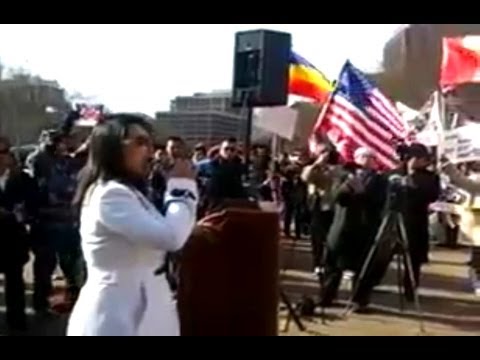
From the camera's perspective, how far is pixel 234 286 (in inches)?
264

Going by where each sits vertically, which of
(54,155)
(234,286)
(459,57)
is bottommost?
(234,286)

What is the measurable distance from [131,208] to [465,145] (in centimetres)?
1458

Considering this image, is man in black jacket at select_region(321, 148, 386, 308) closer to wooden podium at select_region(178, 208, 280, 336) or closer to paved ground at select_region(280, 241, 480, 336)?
paved ground at select_region(280, 241, 480, 336)

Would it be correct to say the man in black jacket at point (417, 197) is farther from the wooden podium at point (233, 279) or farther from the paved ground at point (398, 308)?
the wooden podium at point (233, 279)

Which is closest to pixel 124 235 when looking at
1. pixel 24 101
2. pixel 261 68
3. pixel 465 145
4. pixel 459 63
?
pixel 261 68

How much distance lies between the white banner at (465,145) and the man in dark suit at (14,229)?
396 inches

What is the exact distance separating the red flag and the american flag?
623 cm

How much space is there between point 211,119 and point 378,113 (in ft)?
33.4

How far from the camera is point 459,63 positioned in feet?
70.1

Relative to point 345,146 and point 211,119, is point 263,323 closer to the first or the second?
point 345,146

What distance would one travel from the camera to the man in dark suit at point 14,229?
8.98m

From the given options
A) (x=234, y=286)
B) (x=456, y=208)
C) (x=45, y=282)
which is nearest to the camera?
(x=234, y=286)

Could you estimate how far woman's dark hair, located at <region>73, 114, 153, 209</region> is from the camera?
439 centimetres

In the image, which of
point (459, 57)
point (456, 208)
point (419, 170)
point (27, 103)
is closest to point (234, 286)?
point (419, 170)
